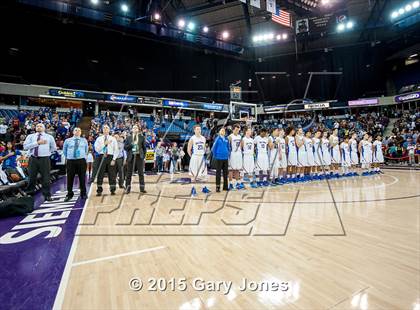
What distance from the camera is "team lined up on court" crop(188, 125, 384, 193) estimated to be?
6027 mm

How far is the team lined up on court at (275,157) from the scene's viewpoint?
603cm

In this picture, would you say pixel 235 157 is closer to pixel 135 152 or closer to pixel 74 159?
pixel 135 152

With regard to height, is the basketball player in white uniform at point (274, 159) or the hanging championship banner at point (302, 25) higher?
the hanging championship banner at point (302, 25)

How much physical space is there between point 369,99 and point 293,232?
88.4 feet

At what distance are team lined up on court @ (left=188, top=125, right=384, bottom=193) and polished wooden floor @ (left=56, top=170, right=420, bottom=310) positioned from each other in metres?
2.04

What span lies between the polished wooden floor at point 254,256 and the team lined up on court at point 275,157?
80.4 inches

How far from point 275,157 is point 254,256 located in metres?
5.54

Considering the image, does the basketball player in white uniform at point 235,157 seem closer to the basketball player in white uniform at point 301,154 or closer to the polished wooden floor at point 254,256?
the polished wooden floor at point 254,256

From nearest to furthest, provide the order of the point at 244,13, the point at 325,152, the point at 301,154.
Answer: the point at 301,154
the point at 325,152
the point at 244,13

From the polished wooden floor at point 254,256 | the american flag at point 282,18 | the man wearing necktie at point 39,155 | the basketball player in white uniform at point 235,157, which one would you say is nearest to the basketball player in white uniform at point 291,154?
the basketball player in white uniform at point 235,157

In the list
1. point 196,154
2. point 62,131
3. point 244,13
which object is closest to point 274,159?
point 196,154

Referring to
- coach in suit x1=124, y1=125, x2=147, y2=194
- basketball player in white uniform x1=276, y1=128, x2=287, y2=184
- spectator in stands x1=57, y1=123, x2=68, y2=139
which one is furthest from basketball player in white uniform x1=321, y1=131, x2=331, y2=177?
spectator in stands x1=57, y1=123, x2=68, y2=139

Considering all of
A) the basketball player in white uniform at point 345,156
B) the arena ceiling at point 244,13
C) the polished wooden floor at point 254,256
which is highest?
the arena ceiling at point 244,13

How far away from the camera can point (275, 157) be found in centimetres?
744
